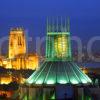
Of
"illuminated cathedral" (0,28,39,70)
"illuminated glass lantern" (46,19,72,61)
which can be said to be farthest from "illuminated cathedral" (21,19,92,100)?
"illuminated cathedral" (0,28,39,70)

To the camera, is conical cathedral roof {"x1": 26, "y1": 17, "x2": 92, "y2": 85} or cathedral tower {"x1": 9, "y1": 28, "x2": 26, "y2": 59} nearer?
conical cathedral roof {"x1": 26, "y1": 17, "x2": 92, "y2": 85}

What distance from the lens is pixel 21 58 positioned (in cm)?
7375

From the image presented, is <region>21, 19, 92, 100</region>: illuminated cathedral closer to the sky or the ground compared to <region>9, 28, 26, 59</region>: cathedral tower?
closer to the ground

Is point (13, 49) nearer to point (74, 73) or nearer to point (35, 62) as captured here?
point (35, 62)

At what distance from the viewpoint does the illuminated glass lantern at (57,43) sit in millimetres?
26766

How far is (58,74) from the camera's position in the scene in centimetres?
2614

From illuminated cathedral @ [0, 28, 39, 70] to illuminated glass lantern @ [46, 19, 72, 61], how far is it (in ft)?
153

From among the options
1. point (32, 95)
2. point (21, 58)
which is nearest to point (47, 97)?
point (32, 95)

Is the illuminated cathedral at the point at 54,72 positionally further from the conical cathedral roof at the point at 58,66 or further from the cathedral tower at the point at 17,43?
the cathedral tower at the point at 17,43

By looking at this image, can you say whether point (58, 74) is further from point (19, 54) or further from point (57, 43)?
point (19, 54)

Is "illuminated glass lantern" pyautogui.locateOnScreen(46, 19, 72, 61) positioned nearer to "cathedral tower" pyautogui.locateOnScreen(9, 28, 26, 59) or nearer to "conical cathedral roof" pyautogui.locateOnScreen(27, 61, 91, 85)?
"conical cathedral roof" pyautogui.locateOnScreen(27, 61, 91, 85)

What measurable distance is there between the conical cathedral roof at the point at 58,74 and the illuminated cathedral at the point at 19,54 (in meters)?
46.8

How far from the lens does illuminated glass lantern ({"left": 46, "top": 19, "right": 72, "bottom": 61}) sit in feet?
87.8

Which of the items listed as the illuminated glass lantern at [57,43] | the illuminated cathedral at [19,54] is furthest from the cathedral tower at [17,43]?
the illuminated glass lantern at [57,43]
